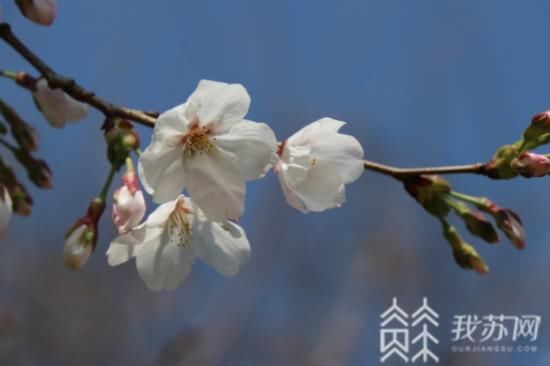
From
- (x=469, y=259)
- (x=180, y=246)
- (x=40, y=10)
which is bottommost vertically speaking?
(x=180, y=246)

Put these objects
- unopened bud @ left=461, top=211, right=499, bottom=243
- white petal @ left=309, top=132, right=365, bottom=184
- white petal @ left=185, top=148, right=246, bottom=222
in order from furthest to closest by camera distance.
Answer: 1. unopened bud @ left=461, top=211, right=499, bottom=243
2. white petal @ left=309, top=132, right=365, bottom=184
3. white petal @ left=185, top=148, right=246, bottom=222

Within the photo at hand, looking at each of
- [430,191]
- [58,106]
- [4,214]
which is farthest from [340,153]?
[4,214]

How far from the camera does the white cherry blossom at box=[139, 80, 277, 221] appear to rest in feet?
4.88

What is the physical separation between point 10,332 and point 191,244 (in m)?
2.72

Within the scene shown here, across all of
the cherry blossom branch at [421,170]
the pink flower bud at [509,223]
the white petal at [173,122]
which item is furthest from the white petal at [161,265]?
the pink flower bud at [509,223]

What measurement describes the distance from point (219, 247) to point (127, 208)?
0.86 feet

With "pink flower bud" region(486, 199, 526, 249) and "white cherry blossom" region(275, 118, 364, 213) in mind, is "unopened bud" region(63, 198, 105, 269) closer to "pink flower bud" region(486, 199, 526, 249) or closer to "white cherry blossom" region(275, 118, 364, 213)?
"white cherry blossom" region(275, 118, 364, 213)

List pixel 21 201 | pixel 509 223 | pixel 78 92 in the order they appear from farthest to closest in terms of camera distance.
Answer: pixel 21 201, pixel 509 223, pixel 78 92

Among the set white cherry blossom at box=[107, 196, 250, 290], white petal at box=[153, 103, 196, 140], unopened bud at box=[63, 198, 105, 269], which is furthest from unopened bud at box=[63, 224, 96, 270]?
white petal at box=[153, 103, 196, 140]

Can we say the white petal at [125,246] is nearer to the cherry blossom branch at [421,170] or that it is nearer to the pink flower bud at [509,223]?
the cherry blossom branch at [421,170]

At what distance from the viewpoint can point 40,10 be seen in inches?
63.7

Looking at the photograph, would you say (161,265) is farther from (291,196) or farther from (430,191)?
(430,191)

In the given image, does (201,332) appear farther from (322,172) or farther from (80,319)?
(322,172)

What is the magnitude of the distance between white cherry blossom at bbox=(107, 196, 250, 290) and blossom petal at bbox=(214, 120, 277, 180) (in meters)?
0.18
